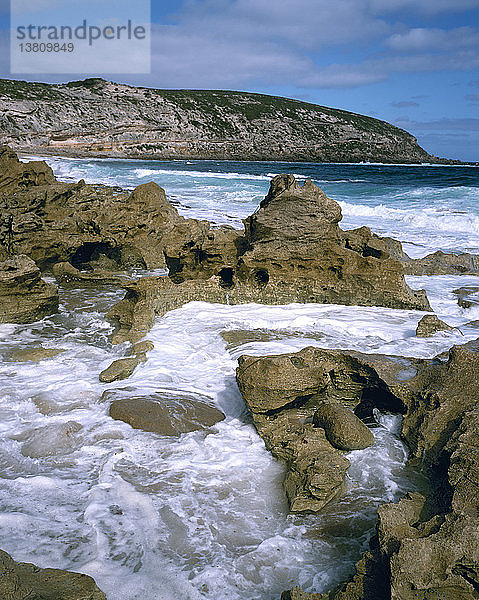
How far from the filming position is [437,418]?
12.4 ft

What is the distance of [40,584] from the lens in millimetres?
2250

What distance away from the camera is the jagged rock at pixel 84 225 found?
9.16m

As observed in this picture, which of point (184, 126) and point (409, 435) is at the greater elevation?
point (184, 126)

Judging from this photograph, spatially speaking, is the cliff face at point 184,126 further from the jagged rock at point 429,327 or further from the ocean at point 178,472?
the jagged rock at point 429,327

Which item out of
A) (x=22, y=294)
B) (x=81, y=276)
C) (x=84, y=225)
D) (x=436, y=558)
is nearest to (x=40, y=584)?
(x=436, y=558)

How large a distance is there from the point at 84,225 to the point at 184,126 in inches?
2893

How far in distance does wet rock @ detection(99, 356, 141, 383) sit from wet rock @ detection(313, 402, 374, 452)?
207cm

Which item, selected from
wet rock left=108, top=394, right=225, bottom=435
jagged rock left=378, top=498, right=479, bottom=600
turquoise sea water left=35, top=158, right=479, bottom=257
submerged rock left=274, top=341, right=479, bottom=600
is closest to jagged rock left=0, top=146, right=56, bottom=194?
turquoise sea water left=35, top=158, right=479, bottom=257

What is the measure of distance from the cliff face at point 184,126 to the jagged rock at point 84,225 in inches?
2092

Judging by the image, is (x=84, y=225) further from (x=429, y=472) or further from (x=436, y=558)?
(x=436, y=558)

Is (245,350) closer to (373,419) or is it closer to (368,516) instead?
(373,419)

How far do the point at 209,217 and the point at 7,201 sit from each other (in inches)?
305

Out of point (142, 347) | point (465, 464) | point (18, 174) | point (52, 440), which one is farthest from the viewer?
point (18, 174)

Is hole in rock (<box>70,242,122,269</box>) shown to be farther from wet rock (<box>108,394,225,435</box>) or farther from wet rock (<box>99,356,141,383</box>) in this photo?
wet rock (<box>108,394,225,435</box>)
